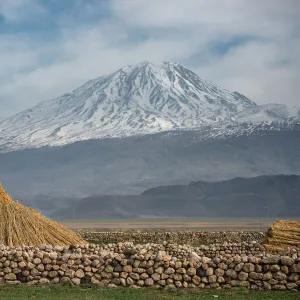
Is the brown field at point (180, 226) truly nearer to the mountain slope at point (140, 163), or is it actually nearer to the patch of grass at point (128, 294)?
the patch of grass at point (128, 294)

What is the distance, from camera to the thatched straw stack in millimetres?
21016

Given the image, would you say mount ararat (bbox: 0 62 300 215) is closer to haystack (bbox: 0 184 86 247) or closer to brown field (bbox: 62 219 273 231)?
brown field (bbox: 62 219 273 231)

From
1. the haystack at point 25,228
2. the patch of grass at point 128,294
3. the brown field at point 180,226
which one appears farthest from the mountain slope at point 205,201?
the patch of grass at point 128,294

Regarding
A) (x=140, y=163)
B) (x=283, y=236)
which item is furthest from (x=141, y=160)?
(x=283, y=236)

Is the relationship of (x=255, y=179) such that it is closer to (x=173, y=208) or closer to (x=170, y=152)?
(x=173, y=208)

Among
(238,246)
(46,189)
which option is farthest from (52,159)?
(238,246)

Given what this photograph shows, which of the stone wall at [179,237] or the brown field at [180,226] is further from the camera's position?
the brown field at [180,226]

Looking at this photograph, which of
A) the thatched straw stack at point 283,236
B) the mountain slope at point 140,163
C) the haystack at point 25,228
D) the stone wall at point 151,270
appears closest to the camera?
the stone wall at point 151,270

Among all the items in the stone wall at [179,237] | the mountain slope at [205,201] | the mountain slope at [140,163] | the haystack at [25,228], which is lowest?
the stone wall at [179,237]

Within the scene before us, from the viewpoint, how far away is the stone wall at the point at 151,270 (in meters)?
13.8

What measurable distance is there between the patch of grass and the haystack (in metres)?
7.34

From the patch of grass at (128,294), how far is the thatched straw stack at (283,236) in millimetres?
7650

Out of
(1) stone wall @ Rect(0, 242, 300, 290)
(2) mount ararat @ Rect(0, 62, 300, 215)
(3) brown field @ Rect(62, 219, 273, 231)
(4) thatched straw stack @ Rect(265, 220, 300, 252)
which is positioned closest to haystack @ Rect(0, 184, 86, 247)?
(1) stone wall @ Rect(0, 242, 300, 290)

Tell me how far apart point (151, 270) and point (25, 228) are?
876 centimetres
